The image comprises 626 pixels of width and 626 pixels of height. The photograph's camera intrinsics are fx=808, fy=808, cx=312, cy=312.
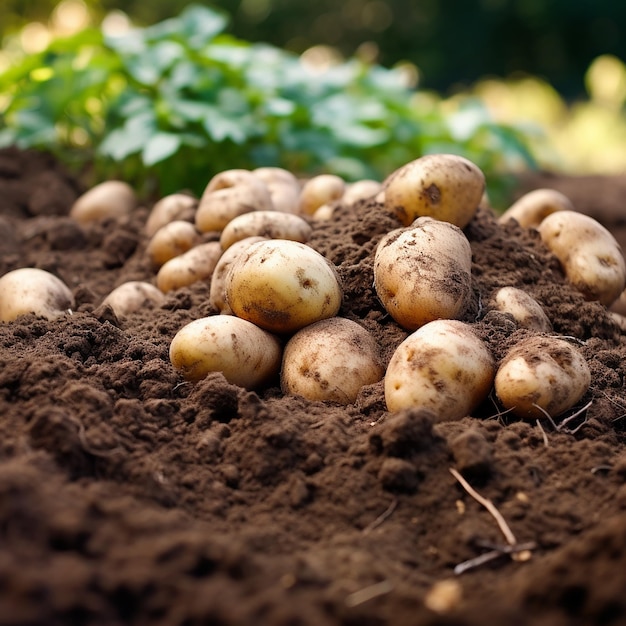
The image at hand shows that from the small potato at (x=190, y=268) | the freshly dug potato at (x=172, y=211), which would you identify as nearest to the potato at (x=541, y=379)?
the small potato at (x=190, y=268)

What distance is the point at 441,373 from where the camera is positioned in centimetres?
208

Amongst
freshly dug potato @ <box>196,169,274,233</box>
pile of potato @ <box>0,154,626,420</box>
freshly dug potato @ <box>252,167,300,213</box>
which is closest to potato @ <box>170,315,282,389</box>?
pile of potato @ <box>0,154,626,420</box>

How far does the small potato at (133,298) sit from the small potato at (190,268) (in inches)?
2.5

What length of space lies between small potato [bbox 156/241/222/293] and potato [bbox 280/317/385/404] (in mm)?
722

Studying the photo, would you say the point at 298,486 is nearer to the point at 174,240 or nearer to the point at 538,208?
the point at 174,240

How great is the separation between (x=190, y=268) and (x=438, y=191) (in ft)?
3.06

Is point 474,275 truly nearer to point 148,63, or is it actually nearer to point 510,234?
point 510,234

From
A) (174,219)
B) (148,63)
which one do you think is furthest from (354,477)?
(148,63)

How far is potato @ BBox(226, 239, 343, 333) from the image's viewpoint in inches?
90.7

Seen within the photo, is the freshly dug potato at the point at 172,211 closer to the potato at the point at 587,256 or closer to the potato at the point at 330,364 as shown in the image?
the potato at the point at 330,364

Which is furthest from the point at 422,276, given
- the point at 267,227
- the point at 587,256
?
the point at 587,256

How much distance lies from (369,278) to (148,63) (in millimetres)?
2721

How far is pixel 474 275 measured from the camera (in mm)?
2676

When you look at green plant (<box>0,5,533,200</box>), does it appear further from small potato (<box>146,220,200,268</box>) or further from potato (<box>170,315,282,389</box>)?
potato (<box>170,315,282,389</box>)
